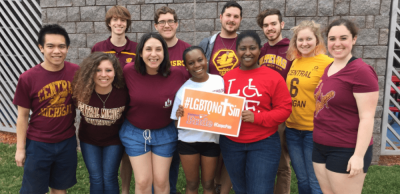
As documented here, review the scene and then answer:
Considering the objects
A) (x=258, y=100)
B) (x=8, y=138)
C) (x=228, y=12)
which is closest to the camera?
(x=258, y=100)

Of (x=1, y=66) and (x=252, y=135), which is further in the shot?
(x=1, y=66)

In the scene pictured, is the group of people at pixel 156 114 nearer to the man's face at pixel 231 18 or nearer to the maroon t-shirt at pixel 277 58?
the maroon t-shirt at pixel 277 58

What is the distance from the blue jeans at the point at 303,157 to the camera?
8.79 feet

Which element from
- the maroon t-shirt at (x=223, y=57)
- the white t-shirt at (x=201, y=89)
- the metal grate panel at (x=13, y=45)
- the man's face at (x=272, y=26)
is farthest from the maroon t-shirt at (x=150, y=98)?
the metal grate panel at (x=13, y=45)

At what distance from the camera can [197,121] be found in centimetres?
256

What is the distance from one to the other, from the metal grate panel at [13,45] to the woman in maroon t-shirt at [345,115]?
19.8ft

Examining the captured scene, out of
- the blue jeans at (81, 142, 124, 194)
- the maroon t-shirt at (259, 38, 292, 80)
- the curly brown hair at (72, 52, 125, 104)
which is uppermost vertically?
the maroon t-shirt at (259, 38, 292, 80)

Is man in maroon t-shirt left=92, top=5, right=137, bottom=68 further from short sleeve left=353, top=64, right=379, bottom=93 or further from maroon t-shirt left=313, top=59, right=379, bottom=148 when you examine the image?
short sleeve left=353, top=64, right=379, bottom=93

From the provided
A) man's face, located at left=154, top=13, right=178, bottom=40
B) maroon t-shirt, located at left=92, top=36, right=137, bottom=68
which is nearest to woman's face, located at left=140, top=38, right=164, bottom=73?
man's face, located at left=154, top=13, right=178, bottom=40

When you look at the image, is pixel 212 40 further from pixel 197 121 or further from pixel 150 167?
pixel 150 167

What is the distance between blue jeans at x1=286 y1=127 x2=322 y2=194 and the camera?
268 centimetres

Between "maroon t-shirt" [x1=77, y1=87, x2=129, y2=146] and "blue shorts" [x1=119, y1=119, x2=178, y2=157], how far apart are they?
0.43ft

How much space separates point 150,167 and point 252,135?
1.18 m

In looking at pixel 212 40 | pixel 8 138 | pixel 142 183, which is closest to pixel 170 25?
pixel 212 40
